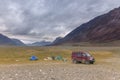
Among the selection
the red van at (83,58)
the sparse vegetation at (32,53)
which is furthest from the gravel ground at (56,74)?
the sparse vegetation at (32,53)

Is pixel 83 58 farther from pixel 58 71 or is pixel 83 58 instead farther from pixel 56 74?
pixel 56 74

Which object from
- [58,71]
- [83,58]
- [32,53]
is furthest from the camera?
[32,53]

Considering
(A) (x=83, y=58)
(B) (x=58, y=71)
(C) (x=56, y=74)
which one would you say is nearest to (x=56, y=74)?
(C) (x=56, y=74)

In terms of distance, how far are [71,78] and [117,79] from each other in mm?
5305

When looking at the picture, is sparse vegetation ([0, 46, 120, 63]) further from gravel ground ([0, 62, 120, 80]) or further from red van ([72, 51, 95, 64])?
gravel ground ([0, 62, 120, 80])

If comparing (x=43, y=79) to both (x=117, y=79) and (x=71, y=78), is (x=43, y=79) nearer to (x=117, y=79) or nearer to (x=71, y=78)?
(x=71, y=78)

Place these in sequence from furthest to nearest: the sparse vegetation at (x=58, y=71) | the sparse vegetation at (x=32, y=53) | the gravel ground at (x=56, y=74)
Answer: the sparse vegetation at (x=32, y=53) → the sparse vegetation at (x=58, y=71) → the gravel ground at (x=56, y=74)

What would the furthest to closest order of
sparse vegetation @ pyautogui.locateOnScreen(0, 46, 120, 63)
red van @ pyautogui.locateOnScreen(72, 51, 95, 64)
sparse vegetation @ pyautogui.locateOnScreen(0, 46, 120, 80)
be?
sparse vegetation @ pyautogui.locateOnScreen(0, 46, 120, 63), red van @ pyautogui.locateOnScreen(72, 51, 95, 64), sparse vegetation @ pyautogui.locateOnScreen(0, 46, 120, 80)

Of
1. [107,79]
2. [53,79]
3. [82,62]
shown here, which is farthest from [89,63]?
[53,79]

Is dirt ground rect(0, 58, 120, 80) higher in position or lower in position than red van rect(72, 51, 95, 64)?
lower

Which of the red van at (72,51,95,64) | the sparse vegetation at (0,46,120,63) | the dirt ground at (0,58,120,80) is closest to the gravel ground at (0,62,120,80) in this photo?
the dirt ground at (0,58,120,80)

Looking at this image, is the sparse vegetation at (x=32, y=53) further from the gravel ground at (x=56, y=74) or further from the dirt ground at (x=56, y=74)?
the gravel ground at (x=56, y=74)

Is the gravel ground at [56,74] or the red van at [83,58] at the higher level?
the red van at [83,58]

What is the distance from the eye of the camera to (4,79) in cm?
3003
